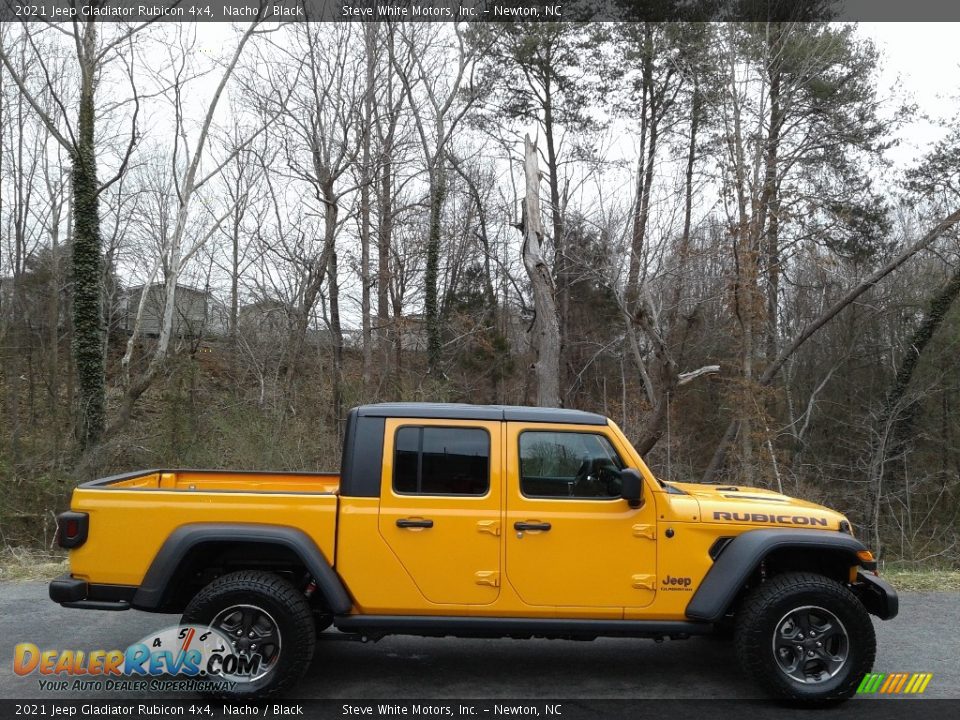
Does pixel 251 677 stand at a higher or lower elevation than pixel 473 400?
lower

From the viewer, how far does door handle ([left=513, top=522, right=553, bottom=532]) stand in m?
4.53

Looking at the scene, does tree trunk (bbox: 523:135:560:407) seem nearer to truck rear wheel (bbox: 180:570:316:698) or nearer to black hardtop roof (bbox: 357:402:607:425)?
black hardtop roof (bbox: 357:402:607:425)

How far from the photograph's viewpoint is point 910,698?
4574mm

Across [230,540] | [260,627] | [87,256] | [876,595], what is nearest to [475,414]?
[230,540]

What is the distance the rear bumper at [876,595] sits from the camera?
4.56m

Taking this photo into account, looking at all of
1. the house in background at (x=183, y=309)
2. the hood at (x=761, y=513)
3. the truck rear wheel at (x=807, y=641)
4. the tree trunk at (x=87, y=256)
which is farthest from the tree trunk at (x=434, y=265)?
the truck rear wheel at (x=807, y=641)

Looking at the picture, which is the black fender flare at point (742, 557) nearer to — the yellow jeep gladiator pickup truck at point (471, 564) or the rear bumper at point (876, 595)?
the yellow jeep gladiator pickup truck at point (471, 564)

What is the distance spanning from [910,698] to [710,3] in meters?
20.0

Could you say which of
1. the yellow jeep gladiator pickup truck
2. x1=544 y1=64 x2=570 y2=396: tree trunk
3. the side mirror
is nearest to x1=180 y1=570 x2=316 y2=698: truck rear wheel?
the yellow jeep gladiator pickup truck

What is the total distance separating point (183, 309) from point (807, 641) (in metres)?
25.3

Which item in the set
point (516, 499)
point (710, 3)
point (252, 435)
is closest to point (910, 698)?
point (516, 499)

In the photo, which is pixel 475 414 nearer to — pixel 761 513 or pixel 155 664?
pixel 761 513

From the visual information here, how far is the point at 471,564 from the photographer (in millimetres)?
4496

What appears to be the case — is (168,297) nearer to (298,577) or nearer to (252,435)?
(252,435)
